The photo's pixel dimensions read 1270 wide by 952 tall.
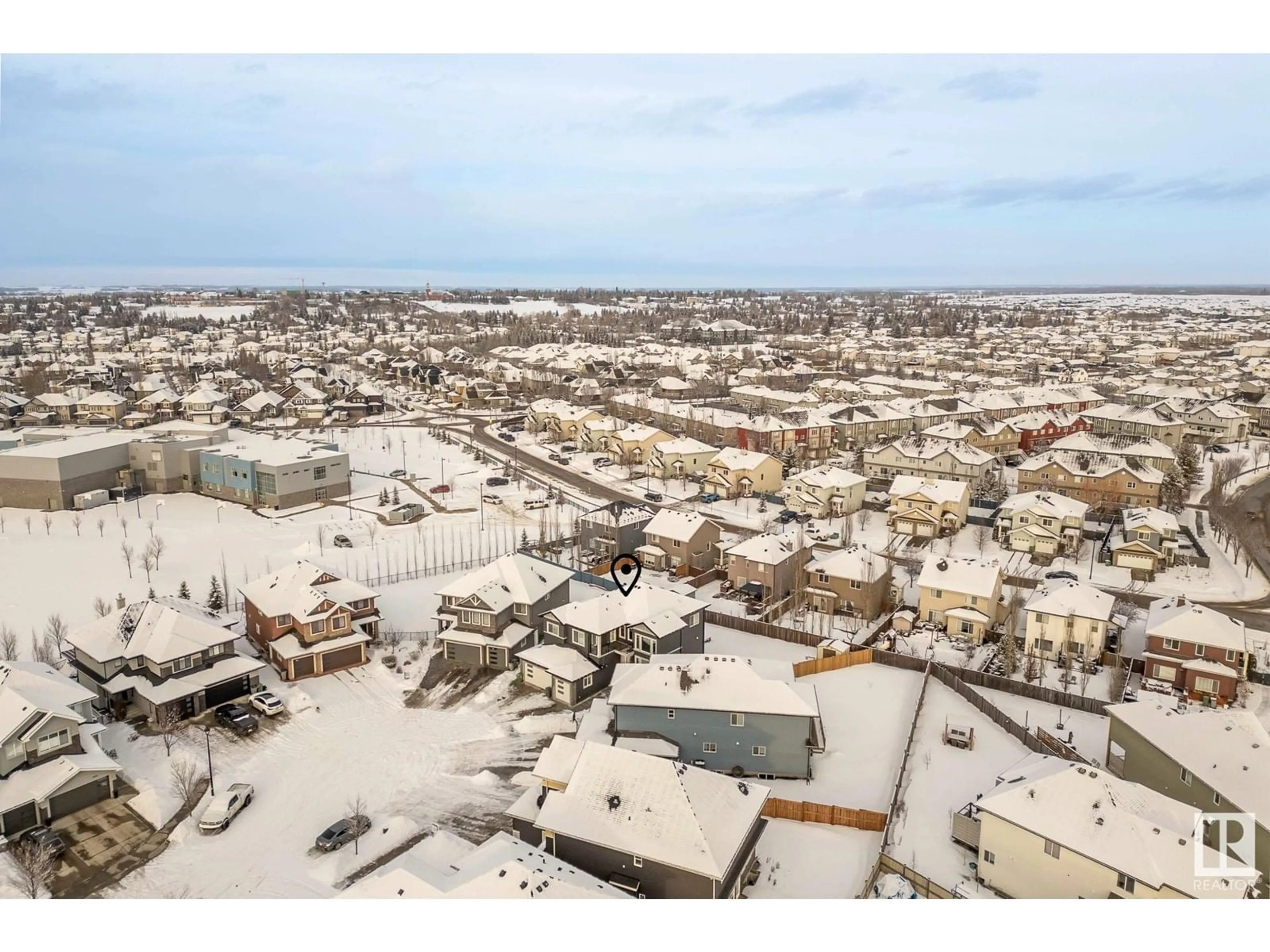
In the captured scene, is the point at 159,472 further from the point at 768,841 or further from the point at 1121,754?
the point at 1121,754

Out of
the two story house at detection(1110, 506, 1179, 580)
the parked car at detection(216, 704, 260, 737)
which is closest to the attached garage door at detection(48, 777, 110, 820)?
the parked car at detection(216, 704, 260, 737)

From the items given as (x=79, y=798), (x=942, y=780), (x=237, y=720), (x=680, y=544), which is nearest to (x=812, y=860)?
(x=942, y=780)

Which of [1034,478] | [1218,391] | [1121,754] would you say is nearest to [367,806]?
[1121,754]

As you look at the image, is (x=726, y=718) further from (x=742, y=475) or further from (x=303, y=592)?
(x=742, y=475)

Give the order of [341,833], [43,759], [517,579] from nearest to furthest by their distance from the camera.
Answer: [341,833] < [43,759] < [517,579]

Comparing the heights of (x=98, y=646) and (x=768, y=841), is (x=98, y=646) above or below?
above

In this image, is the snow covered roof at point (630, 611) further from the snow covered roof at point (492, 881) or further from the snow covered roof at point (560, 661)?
the snow covered roof at point (492, 881)
